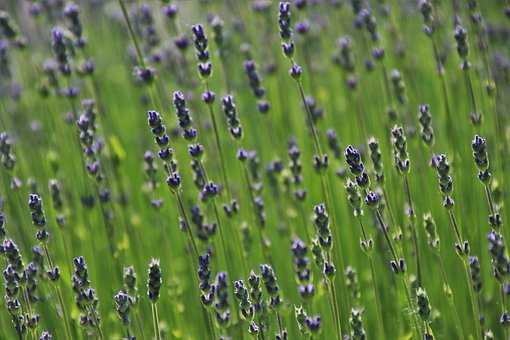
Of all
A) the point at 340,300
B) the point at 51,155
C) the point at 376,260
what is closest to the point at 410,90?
the point at 376,260

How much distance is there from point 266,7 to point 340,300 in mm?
1837

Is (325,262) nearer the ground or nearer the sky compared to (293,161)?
nearer the ground

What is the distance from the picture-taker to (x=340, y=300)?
3148 millimetres

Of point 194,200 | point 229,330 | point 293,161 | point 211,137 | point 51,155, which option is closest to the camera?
point 229,330

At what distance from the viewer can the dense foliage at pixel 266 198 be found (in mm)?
2543

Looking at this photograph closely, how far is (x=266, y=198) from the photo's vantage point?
14.2ft

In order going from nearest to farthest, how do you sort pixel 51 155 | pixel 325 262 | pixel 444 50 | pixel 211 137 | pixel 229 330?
pixel 325 262 < pixel 229 330 < pixel 51 155 < pixel 211 137 < pixel 444 50

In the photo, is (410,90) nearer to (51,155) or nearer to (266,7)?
(266,7)

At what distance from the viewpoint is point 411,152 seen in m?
3.91

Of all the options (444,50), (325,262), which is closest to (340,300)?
(325,262)

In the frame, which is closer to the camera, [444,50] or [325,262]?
[325,262]

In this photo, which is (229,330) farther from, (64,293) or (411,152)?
(411,152)

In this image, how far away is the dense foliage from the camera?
254 centimetres

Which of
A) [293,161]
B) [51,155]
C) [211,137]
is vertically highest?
[211,137]
